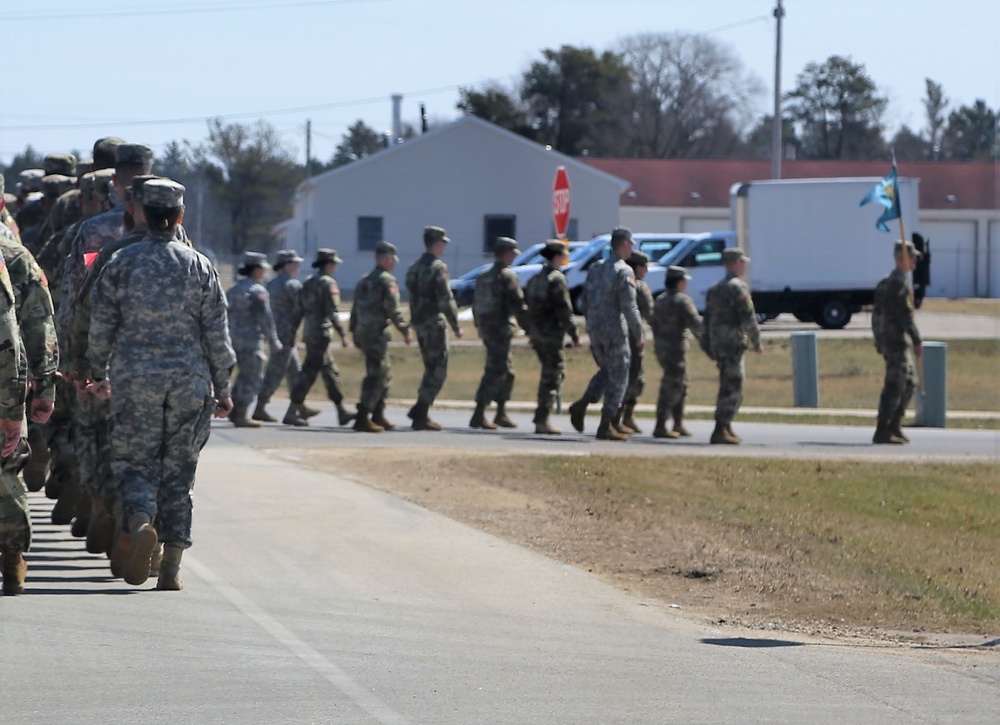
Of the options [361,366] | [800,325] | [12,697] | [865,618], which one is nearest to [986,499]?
[865,618]

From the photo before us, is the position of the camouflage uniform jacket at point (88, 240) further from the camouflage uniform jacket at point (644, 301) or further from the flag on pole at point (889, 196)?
the flag on pole at point (889, 196)

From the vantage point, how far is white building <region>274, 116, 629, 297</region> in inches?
2263

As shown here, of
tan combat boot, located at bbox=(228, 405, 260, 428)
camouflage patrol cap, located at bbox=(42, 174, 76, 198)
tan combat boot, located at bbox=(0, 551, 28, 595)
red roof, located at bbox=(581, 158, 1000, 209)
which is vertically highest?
red roof, located at bbox=(581, 158, 1000, 209)

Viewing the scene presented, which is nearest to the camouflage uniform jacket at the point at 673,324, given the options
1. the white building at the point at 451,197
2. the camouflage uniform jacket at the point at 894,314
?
the camouflage uniform jacket at the point at 894,314

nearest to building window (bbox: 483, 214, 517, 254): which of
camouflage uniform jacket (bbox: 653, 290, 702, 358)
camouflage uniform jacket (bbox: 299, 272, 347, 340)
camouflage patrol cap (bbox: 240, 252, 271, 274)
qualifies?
camouflage uniform jacket (bbox: 299, 272, 347, 340)

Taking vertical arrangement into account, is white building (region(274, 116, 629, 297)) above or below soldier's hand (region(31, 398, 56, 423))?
above

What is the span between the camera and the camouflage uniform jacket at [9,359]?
7.14 meters

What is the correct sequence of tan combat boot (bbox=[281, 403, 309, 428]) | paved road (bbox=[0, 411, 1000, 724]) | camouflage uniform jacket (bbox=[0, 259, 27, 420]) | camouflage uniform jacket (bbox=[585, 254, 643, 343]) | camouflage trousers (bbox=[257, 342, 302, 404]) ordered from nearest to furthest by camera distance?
1. paved road (bbox=[0, 411, 1000, 724])
2. camouflage uniform jacket (bbox=[0, 259, 27, 420])
3. camouflage uniform jacket (bbox=[585, 254, 643, 343])
4. tan combat boot (bbox=[281, 403, 309, 428])
5. camouflage trousers (bbox=[257, 342, 302, 404])

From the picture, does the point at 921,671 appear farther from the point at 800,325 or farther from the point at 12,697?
the point at 800,325

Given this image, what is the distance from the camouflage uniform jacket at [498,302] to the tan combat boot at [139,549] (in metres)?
10.1

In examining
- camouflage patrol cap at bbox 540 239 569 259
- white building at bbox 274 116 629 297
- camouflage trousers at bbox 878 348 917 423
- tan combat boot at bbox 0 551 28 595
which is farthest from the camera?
white building at bbox 274 116 629 297

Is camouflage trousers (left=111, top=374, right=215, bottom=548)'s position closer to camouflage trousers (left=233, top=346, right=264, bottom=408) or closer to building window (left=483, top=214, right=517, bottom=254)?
camouflage trousers (left=233, top=346, right=264, bottom=408)

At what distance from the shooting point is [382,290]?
17938 millimetres

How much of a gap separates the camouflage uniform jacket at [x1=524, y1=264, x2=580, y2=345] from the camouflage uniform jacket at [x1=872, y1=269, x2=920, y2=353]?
10.1 feet
